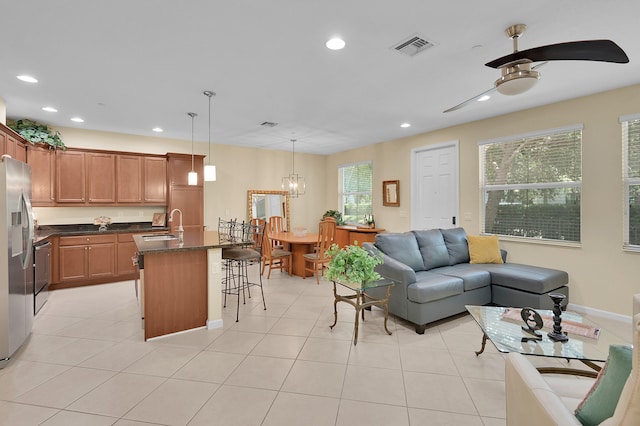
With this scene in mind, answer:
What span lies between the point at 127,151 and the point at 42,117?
4.11 feet

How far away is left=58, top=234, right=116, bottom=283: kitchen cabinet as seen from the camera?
4801 millimetres

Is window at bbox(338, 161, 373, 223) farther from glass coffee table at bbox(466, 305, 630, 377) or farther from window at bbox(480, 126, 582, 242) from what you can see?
glass coffee table at bbox(466, 305, 630, 377)

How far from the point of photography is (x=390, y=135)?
604 centimetres

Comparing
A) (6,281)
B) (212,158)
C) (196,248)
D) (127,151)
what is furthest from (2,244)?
(212,158)

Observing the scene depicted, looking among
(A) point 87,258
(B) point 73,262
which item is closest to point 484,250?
(A) point 87,258

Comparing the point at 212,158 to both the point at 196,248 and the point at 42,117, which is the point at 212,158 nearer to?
the point at 42,117

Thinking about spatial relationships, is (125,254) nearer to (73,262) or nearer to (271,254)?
(73,262)

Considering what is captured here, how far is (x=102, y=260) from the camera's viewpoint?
5062 mm

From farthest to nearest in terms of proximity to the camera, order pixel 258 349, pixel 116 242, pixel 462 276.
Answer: pixel 116 242, pixel 462 276, pixel 258 349

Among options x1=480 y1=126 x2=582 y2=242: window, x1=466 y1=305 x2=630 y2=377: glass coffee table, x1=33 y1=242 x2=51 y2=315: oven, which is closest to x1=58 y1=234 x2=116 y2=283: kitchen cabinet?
x1=33 y1=242 x2=51 y2=315: oven

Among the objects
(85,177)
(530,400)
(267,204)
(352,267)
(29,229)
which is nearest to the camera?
(530,400)

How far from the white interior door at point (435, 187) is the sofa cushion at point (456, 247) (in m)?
0.84

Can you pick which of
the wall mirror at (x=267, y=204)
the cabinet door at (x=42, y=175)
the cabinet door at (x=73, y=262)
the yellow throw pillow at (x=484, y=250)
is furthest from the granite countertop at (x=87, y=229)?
the yellow throw pillow at (x=484, y=250)

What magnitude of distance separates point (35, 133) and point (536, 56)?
6.40 meters
